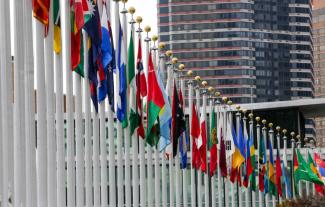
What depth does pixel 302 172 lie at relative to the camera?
7931 cm

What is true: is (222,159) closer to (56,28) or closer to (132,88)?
(132,88)

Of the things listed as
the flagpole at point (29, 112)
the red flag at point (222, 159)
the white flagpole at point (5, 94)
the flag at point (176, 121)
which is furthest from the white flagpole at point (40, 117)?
the red flag at point (222, 159)

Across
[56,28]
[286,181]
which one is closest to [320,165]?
[286,181]

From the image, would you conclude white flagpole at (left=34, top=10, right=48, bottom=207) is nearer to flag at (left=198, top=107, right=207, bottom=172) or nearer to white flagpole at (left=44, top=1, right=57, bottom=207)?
white flagpole at (left=44, top=1, right=57, bottom=207)

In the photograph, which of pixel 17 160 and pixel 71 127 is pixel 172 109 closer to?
pixel 71 127

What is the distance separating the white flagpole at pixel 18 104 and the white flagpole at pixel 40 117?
1.04 metres

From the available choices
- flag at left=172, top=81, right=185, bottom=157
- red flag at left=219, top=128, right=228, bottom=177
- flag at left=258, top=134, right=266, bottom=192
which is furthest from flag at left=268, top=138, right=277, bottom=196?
flag at left=172, top=81, right=185, bottom=157

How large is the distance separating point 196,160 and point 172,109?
6.72 m

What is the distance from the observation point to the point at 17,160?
28.4 m

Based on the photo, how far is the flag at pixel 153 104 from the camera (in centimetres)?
4622

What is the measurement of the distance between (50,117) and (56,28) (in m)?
2.67

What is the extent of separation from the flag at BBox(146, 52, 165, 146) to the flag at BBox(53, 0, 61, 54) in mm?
13817

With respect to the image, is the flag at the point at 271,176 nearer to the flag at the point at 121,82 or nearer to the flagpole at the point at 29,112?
the flag at the point at 121,82

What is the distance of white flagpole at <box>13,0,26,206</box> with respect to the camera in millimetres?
28250
